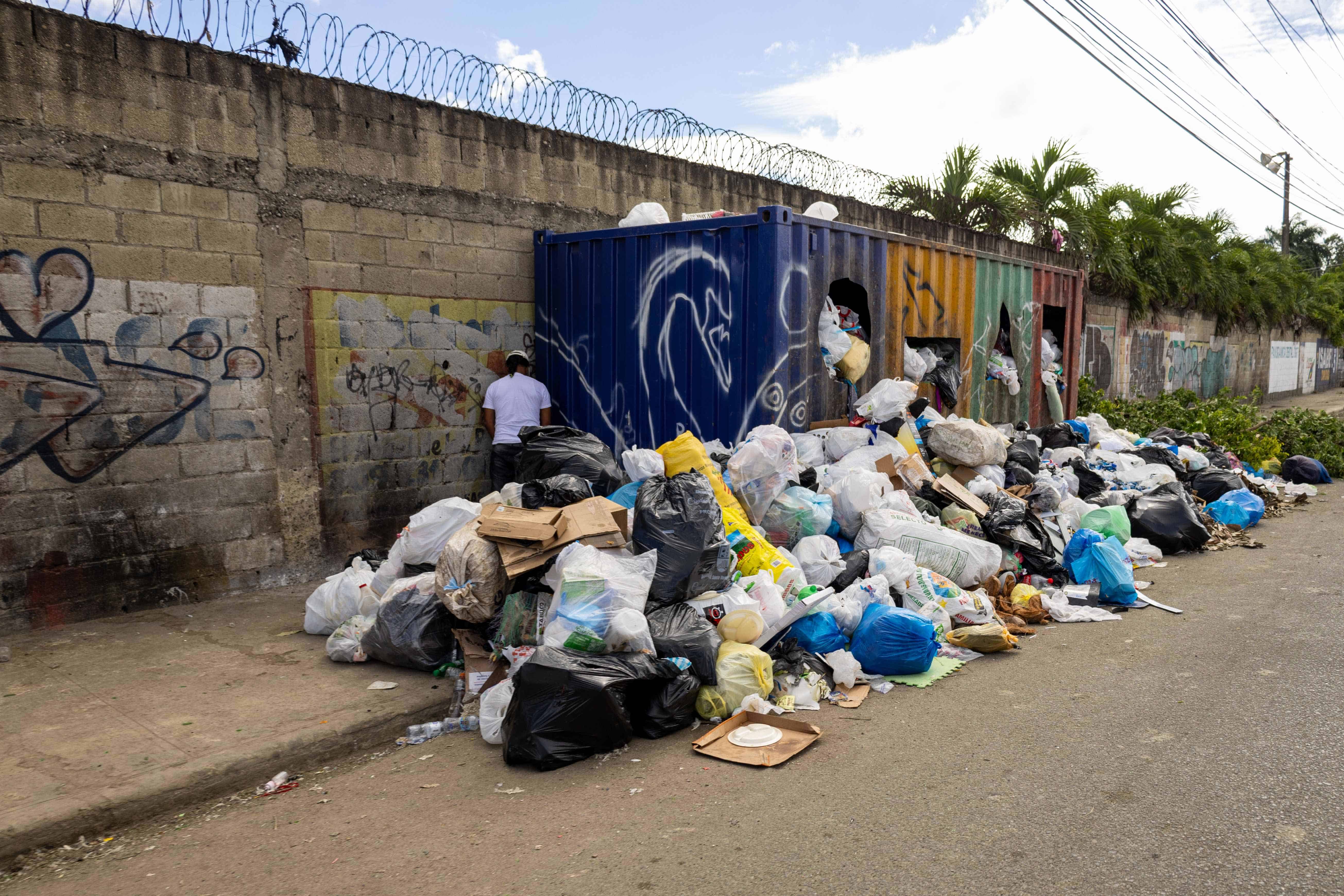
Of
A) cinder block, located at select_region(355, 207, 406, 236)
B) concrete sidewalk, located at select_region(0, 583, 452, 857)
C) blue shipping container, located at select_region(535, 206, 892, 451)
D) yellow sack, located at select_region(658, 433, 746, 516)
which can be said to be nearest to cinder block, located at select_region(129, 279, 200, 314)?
cinder block, located at select_region(355, 207, 406, 236)

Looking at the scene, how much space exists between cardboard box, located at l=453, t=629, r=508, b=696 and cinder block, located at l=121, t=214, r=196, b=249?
287 centimetres

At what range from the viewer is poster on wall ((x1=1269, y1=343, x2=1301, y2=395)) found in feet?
83.4

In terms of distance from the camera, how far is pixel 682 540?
Answer: 419 cm

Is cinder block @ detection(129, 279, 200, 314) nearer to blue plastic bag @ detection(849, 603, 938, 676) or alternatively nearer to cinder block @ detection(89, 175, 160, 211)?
cinder block @ detection(89, 175, 160, 211)

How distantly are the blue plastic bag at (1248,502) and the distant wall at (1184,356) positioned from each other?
7.16 meters

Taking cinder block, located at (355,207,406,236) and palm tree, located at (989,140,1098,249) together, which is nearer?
cinder block, located at (355,207,406,236)

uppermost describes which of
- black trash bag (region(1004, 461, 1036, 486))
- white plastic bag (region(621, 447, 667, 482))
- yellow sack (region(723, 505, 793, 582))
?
white plastic bag (region(621, 447, 667, 482))

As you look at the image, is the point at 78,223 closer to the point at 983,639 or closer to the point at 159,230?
the point at 159,230

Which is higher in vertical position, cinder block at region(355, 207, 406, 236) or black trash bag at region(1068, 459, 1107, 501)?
cinder block at region(355, 207, 406, 236)

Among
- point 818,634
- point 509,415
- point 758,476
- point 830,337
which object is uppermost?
point 830,337

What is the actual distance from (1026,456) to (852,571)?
3154 millimetres

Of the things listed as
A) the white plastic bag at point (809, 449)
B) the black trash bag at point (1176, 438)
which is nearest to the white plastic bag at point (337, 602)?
the white plastic bag at point (809, 449)

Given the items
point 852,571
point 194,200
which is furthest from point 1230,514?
point 194,200

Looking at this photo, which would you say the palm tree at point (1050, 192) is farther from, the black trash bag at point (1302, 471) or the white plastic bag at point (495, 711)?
the white plastic bag at point (495, 711)
